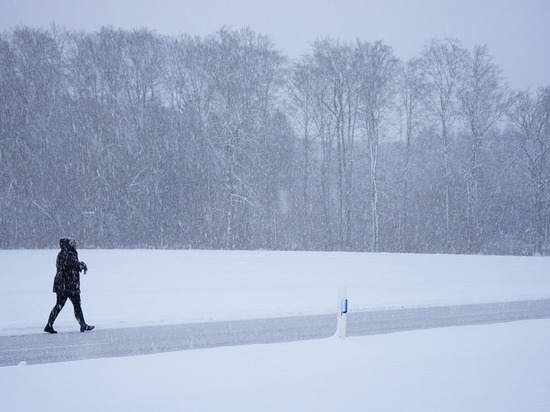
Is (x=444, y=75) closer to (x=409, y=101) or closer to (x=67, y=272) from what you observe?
(x=409, y=101)

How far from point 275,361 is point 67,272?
18.2ft

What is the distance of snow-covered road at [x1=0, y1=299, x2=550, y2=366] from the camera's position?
1041 centimetres

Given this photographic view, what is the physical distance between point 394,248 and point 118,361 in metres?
34.4

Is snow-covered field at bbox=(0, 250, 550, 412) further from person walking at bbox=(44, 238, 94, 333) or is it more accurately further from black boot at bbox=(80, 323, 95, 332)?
person walking at bbox=(44, 238, 94, 333)

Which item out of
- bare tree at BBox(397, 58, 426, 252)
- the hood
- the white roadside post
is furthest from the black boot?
bare tree at BBox(397, 58, 426, 252)

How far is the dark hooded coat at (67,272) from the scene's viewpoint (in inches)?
468

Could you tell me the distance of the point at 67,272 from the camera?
1194 cm

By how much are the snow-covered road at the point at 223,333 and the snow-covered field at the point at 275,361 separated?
122 cm

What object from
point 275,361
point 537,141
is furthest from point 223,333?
point 537,141

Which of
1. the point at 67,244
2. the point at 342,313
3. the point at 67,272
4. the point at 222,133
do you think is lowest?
the point at 342,313

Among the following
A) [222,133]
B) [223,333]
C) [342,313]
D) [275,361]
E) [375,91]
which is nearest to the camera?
[275,361]

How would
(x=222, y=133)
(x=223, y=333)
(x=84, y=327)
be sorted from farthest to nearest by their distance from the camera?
(x=222, y=133) < (x=223, y=333) < (x=84, y=327)

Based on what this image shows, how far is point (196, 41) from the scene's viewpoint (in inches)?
1761

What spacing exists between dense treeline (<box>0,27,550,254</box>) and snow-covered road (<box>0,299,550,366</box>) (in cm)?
2371
